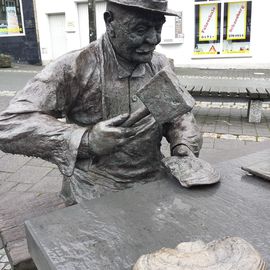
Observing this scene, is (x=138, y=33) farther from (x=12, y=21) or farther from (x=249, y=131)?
(x=12, y=21)

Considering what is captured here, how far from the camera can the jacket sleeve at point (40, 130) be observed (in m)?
1.77

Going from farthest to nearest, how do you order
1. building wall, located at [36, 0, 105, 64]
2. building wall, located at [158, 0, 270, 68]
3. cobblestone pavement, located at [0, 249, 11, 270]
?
building wall, located at [36, 0, 105, 64] < building wall, located at [158, 0, 270, 68] < cobblestone pavement, located at [0, 249, 11, 270]

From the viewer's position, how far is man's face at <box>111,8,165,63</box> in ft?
5.92

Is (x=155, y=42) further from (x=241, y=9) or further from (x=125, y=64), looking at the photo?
(x=241, y=9)

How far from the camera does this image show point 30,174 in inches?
165

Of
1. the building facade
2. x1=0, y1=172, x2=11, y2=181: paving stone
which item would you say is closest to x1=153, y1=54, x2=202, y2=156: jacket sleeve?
x1=0, y1=172, x2=11, y2=181: paving stone

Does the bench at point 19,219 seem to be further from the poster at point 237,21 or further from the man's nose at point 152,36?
the poster at point 237,21

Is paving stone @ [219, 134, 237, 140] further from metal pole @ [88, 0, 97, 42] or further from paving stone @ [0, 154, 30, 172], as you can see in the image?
metal pole @ [88, 0, 97, 42]

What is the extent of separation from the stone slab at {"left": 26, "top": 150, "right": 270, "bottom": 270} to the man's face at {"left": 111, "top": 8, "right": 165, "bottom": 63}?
0.67 m

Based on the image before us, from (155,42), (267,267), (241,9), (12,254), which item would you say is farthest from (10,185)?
(241,9)

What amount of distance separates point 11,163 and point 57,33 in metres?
10.9

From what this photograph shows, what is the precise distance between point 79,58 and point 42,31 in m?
13.4

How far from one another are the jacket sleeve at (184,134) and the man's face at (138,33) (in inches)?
17.3

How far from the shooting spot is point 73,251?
127cm
